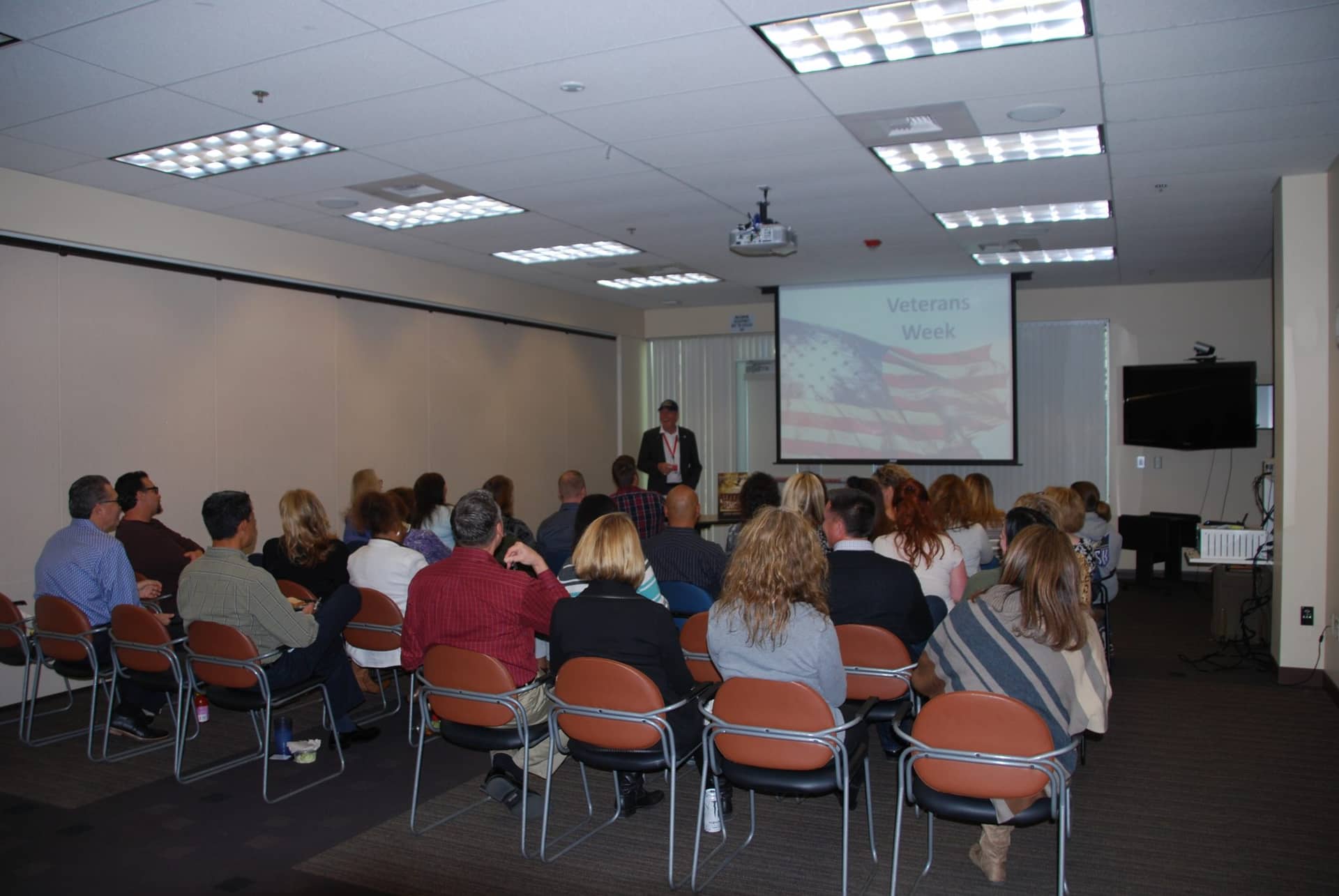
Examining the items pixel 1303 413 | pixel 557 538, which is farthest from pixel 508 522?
pixel 1303 413

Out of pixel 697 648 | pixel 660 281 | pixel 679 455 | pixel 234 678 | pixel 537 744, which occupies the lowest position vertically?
pixel 537 744

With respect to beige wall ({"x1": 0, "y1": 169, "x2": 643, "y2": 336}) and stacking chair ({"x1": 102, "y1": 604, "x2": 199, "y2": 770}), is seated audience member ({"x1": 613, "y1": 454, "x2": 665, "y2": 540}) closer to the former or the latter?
beige wall ({"x1": 0, "y1": 169, "x2": 643, "y2": 336})

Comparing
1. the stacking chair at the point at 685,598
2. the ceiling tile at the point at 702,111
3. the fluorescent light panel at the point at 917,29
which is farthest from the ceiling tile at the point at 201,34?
the stacking chair at the point at 685,598

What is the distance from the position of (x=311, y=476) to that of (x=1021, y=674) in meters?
6.02

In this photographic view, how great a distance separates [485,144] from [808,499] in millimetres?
2644

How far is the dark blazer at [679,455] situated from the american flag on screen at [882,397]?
39.2 inches

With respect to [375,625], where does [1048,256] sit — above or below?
above

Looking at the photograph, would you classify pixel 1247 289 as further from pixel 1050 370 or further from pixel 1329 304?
pixel 1329 304

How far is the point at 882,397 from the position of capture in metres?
9.99

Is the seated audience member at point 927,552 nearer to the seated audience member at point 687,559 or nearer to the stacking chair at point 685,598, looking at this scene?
the seated audience member at point 687,559

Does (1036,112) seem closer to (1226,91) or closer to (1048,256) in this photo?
(1226,91)

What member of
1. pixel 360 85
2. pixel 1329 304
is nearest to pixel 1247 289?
pixel 1329 304

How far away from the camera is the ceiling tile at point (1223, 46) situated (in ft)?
12.0

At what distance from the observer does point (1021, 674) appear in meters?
2.98
